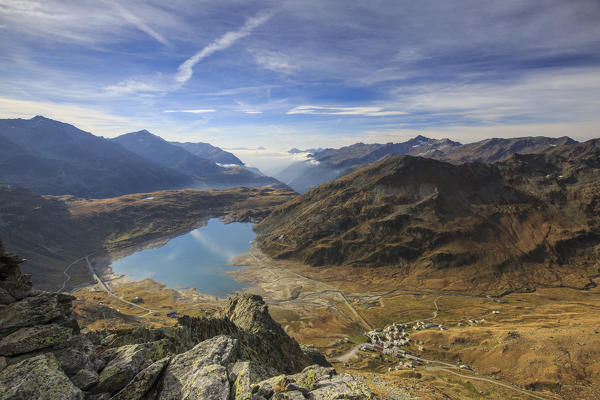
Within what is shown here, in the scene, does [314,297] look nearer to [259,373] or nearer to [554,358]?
[554,358]

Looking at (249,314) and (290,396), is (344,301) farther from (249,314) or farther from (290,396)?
(290,396)

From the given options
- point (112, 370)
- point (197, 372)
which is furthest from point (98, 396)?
point (197, 372)

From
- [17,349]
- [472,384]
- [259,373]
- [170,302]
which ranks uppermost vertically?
[17,349]

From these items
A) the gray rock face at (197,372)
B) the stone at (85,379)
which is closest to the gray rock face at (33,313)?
the stone at (85,379)

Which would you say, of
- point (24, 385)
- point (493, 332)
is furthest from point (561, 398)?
point (24, 385)

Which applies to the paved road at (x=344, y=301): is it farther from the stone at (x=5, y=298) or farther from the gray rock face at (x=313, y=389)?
the stone at (x=5, y=298)
